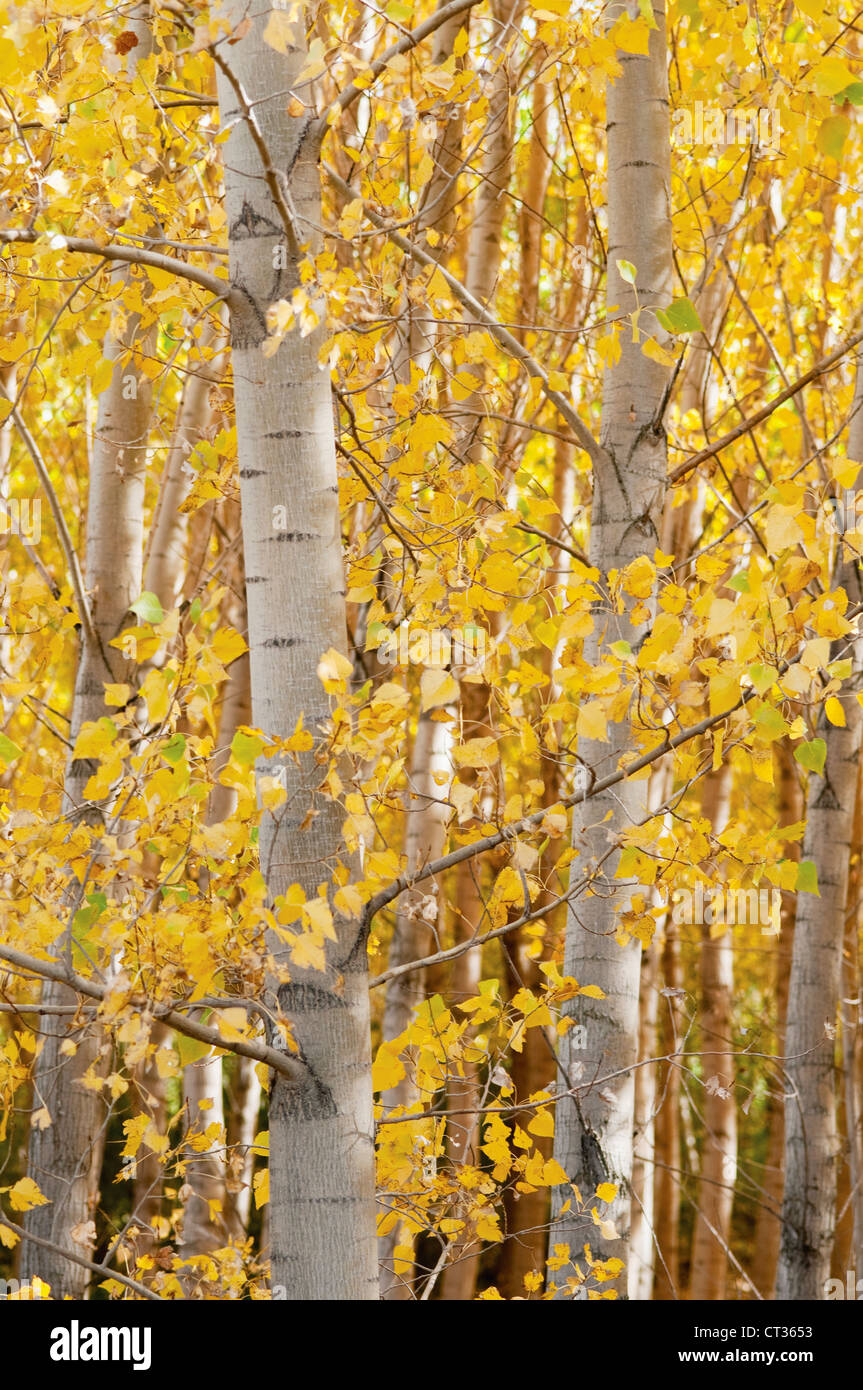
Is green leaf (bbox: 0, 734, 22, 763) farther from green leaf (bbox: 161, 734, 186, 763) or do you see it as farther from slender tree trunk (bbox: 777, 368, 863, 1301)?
slender tree trunk (bbox: 777, 368, 863, 1301)

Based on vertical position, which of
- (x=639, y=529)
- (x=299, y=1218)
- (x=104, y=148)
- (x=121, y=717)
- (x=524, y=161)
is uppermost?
(x=524, y=161)

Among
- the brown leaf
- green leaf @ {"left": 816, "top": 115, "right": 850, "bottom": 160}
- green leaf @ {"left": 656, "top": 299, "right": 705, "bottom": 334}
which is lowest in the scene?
green leaf @ {"left": 656, "top": 299, "right": 705, "bottom": 334}

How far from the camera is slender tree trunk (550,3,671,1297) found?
2.14 metres

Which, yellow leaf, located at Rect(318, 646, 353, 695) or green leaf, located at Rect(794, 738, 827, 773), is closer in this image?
yellow leaf, located at Rect(318, 646, 353, 695)

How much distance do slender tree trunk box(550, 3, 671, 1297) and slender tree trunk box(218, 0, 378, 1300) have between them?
779 millimetres

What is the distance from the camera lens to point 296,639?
4.91 feet

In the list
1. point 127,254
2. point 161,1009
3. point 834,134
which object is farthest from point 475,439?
point 161,1009

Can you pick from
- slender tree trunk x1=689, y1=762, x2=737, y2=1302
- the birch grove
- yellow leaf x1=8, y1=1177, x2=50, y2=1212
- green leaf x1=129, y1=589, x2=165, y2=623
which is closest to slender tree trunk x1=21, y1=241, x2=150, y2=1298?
the birch grove

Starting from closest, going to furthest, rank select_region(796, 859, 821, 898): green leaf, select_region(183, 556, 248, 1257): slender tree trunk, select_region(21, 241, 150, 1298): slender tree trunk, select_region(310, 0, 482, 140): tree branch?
select_region(310, 0, 482, 140): tree branch
select_region(796, 859, 821, 898): green leaf
select_region(21, 241, 150, 1298): slender tree trunk
select_region(183, 556, 248, 1257): slender tree trunk

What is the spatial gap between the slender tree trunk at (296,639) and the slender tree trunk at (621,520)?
78 cm

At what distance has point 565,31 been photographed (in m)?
1.60

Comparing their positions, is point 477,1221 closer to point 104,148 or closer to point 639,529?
point 639,529
